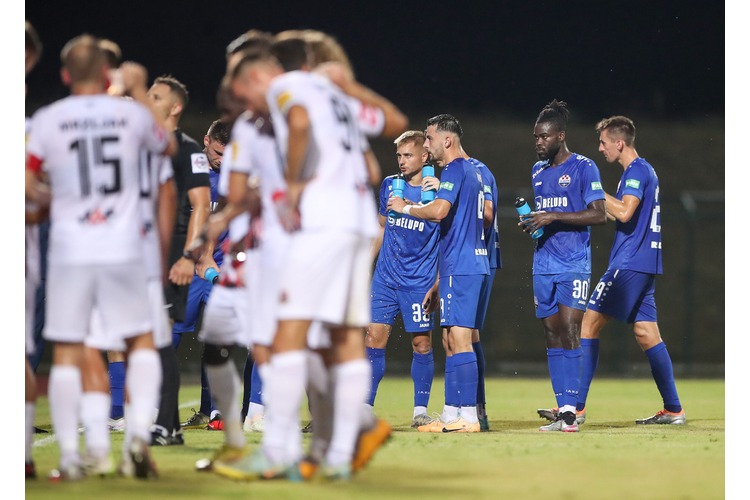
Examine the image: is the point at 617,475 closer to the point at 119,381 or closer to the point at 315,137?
the point at 315,137

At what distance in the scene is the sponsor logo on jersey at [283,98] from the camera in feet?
13.5

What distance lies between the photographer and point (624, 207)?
7.58m

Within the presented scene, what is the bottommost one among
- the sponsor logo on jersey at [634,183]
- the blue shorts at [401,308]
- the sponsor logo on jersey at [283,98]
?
the blue shorts at [401,308]

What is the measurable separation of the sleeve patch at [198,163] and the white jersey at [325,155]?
175 cm

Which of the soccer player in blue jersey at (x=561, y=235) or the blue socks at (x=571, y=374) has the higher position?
the soccer player in blue jersey at (x=561, y=235)

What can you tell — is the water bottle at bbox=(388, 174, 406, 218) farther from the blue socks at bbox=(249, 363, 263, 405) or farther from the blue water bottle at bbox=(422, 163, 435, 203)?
the blue socks at bbox=(249, 363, 263, 405)

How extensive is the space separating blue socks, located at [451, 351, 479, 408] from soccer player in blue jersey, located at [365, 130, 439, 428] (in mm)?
620

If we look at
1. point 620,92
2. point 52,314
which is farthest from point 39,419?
point 620,92

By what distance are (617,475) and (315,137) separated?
1844 mm

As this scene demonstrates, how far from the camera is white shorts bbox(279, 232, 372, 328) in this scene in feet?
13.6

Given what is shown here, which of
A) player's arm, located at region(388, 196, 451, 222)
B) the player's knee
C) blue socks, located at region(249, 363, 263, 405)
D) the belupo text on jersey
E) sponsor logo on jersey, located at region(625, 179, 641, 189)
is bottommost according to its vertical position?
blue socks, located at region(249, 363, 263, 405)

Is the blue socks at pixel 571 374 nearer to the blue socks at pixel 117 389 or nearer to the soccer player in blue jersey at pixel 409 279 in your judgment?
the soccer player in blue jersey at pixel 409 279

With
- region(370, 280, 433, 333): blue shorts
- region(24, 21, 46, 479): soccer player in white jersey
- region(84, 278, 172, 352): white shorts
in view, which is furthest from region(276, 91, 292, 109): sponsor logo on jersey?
region(370, 280, 433, 333): blue shorts

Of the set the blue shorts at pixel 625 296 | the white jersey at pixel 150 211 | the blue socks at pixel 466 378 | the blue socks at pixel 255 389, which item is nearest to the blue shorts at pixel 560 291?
the blue shorts at pixel 625 296
